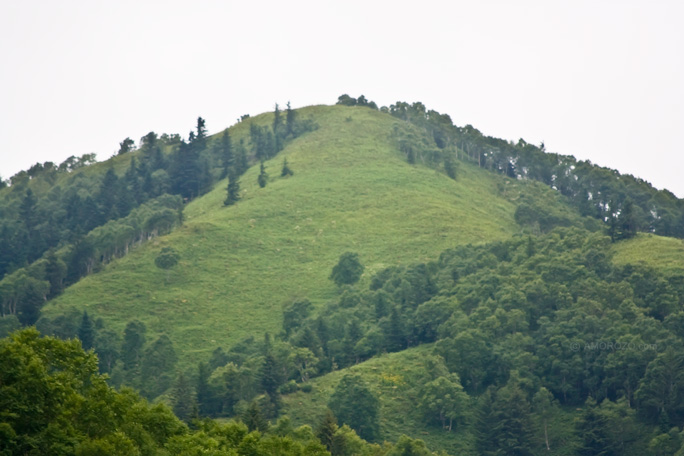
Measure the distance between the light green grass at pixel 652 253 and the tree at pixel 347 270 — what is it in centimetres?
3928

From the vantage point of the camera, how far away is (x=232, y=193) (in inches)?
6521

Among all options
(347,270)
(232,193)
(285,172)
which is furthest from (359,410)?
(285,172)

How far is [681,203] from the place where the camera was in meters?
176

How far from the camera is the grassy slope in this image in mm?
128625

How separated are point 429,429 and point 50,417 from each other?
59184mm

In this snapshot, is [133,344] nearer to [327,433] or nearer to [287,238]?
[287,238]

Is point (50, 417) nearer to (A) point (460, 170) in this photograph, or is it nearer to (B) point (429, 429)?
(B) point (429, 429)

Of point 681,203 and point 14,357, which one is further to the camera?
point 681,203

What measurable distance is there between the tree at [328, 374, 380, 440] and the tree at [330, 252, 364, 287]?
38789mm

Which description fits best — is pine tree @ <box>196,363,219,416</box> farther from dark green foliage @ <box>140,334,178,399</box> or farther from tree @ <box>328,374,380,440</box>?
tree @ <box>328,374,380,440</box>

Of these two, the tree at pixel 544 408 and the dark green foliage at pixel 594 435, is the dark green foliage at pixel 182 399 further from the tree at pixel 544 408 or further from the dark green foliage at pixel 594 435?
the dark green foliage at pixel 594 435

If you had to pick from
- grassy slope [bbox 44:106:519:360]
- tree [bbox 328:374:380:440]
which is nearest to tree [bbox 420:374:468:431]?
tree [bbox 328:374:380:440]

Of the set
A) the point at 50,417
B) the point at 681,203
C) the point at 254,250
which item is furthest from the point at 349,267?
the point at 50,417

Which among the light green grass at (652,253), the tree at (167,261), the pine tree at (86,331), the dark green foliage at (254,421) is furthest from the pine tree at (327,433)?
the tree at (167,261)
